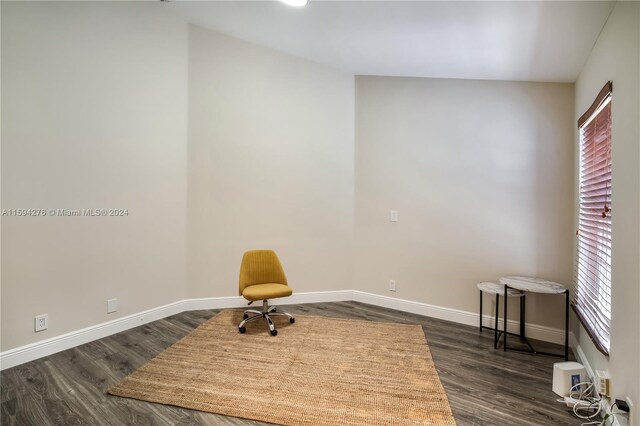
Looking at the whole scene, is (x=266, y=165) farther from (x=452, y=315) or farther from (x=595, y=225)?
(x=595, y=225)

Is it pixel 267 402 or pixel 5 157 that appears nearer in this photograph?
pixel 267 402

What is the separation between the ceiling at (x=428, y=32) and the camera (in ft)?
7.05

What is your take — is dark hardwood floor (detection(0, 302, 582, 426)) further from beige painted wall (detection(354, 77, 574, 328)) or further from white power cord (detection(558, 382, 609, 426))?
beige painted wall (detection(354, 77, 574, 328))

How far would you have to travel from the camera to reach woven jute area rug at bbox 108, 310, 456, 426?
1.91 m

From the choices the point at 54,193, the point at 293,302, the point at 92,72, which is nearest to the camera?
the point at 54,193

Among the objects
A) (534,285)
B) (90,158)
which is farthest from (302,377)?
(90,158)

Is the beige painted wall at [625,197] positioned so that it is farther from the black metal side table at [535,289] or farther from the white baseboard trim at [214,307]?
the white baseboard trim at [214,307]

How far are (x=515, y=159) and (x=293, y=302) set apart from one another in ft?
9.39

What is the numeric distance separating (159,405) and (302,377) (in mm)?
916

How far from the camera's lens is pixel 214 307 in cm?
368

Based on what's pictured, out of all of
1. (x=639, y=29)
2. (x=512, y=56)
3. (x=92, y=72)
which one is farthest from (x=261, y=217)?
(x=639, y=29)

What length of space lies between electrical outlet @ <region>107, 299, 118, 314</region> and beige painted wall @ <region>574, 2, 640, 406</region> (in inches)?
147

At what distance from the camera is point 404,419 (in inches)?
72.4

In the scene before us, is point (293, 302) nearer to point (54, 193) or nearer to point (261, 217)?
point (261, 217)
